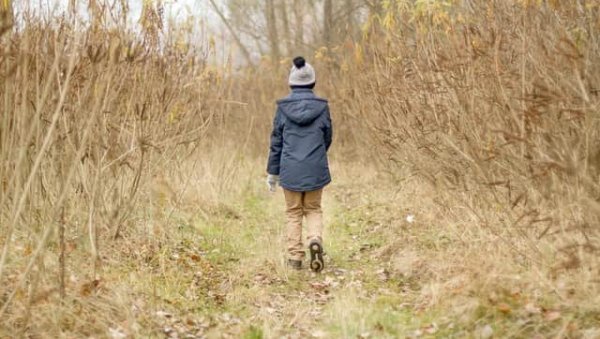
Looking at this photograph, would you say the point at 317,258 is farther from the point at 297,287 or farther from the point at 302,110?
the point at 302,110

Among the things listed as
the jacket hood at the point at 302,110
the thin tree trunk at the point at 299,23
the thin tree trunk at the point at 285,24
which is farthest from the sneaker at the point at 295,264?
the thin tree trunk at the point at 285,24

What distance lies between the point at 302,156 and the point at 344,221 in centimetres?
266

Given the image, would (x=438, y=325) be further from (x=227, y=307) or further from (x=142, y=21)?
(x=142, y=21)

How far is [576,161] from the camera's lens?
3578mm

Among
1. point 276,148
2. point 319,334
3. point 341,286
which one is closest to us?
point 319,334

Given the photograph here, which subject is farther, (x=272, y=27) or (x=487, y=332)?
(x=272, y=27)

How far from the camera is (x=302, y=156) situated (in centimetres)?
646

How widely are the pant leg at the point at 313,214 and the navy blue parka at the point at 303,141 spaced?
0.15 meters

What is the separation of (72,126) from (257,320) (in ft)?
6.31

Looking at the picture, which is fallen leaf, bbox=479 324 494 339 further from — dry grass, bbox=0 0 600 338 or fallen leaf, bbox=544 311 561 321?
fallen leaf, bbox=544 311 561 321

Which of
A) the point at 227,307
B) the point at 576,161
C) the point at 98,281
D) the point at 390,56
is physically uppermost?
the point at 390,56

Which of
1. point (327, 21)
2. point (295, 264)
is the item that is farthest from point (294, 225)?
point (327, 21)

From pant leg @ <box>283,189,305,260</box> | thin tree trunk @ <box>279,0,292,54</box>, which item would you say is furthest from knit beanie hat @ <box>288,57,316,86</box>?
thin tree trunk @ <box>279,0,292,54</box>

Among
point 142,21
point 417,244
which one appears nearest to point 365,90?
point 417,244
